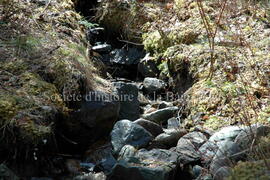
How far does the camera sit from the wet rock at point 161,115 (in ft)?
17.2

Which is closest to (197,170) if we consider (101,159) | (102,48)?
(101,159)

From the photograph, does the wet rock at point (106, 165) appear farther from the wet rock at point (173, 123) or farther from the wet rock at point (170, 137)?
the wet rock at point (173, 123)

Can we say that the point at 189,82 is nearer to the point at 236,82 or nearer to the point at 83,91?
the point at 236,82

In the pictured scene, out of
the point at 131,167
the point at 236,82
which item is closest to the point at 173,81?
the point at 236,82

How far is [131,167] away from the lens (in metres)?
3.49

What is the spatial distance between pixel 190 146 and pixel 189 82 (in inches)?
75.5

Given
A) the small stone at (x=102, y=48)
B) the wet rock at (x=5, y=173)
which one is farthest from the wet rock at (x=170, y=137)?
the small stone at (x=102, y=48)

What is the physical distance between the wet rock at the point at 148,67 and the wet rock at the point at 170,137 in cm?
223

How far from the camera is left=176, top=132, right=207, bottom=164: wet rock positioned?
3.82 m

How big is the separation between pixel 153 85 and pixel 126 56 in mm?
1260

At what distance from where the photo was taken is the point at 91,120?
186 inches

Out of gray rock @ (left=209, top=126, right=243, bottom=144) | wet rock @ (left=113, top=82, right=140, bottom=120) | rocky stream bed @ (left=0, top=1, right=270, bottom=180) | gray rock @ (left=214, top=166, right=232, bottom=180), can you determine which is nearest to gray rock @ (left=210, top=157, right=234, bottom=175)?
rocky stream bed @ (left=0, top=1, right=270, bottom=180)

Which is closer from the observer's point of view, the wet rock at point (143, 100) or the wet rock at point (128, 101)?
the wet rock at point (128, 101)

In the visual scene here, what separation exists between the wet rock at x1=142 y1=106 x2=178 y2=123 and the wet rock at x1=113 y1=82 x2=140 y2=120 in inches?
8.8
